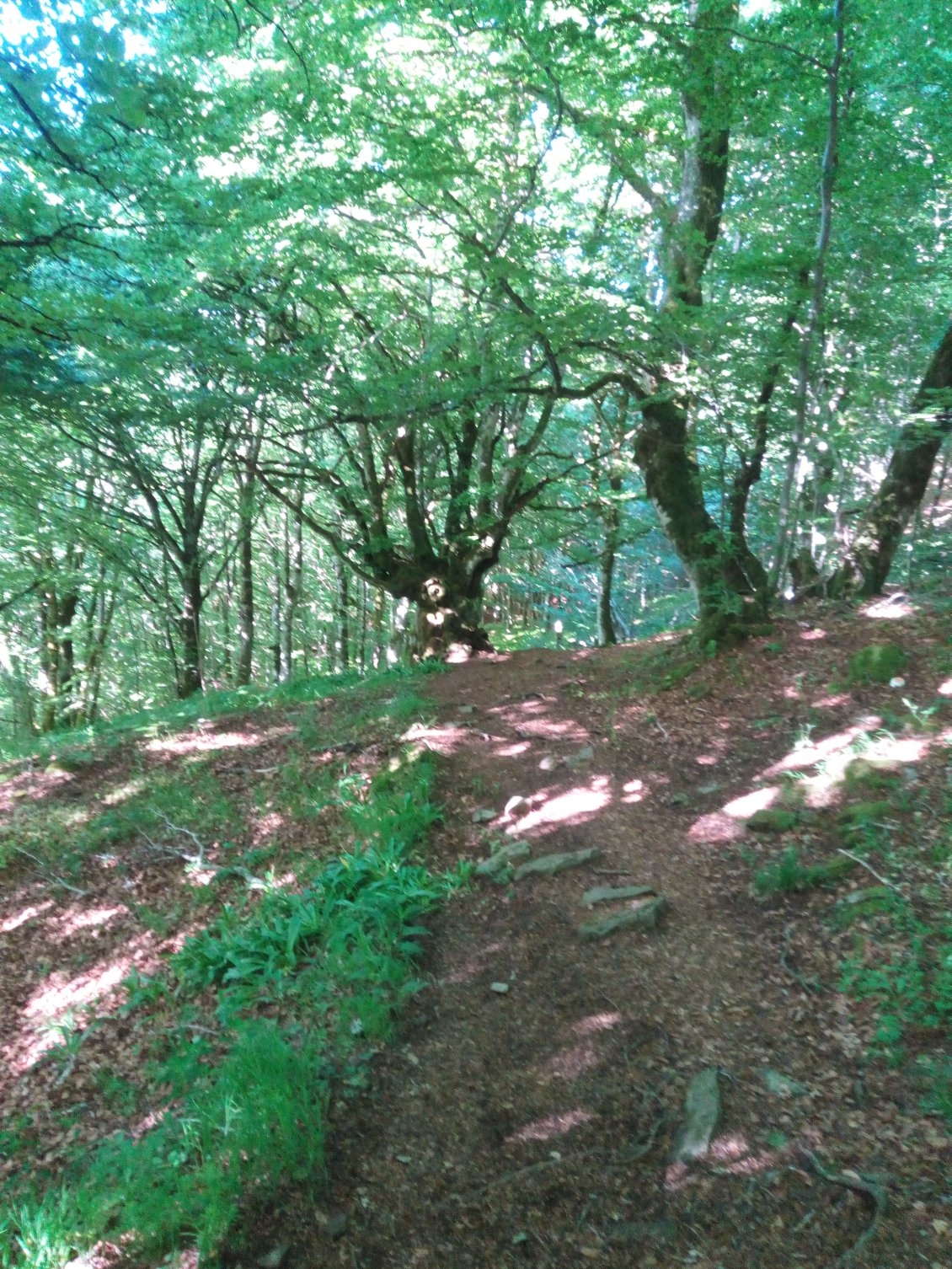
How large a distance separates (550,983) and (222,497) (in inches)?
525

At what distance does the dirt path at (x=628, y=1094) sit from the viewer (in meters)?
2.77

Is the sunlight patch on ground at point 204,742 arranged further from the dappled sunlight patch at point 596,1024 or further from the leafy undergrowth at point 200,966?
the dappled sunlight patch at point 596,1024

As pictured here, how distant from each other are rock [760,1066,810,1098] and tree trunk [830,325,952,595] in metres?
6.08

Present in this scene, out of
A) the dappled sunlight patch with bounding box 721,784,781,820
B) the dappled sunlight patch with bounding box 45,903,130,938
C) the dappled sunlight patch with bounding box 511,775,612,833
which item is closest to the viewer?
the dappled sunlight patch with bounding box 721,784,781,820

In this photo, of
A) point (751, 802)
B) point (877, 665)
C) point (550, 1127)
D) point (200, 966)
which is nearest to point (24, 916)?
point (200, 966)

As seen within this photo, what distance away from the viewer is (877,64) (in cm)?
735

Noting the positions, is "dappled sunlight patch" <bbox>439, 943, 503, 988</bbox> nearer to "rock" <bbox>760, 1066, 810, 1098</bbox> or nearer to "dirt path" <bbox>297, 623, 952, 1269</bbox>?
"dirt path" <bbox>297, 623, 952, 1269</bbox>

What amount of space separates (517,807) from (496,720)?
195 cm

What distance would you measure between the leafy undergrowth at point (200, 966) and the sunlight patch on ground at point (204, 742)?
73mm

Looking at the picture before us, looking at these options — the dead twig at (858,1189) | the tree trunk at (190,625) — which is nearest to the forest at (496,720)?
the dead twig at (858,1189)

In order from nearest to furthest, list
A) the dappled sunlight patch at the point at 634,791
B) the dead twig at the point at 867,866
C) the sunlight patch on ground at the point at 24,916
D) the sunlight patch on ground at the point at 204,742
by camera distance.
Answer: the dead twig at the point at 867,866
the dappled sunlight patch at the point at 634,791
the sunlight patch on ground at the point at 24,916
the sunlight patch on ground at the point at 204,742

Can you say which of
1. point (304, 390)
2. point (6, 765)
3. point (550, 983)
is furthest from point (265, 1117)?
point (6, 765)

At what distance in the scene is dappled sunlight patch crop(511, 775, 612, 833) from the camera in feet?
18.7

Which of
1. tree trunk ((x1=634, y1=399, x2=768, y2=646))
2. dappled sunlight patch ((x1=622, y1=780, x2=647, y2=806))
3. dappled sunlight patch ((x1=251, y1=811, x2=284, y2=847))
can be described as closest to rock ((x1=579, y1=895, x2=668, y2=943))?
dappled sunlight patch ((x1=622, y1=780, x2=647, y2=806))
